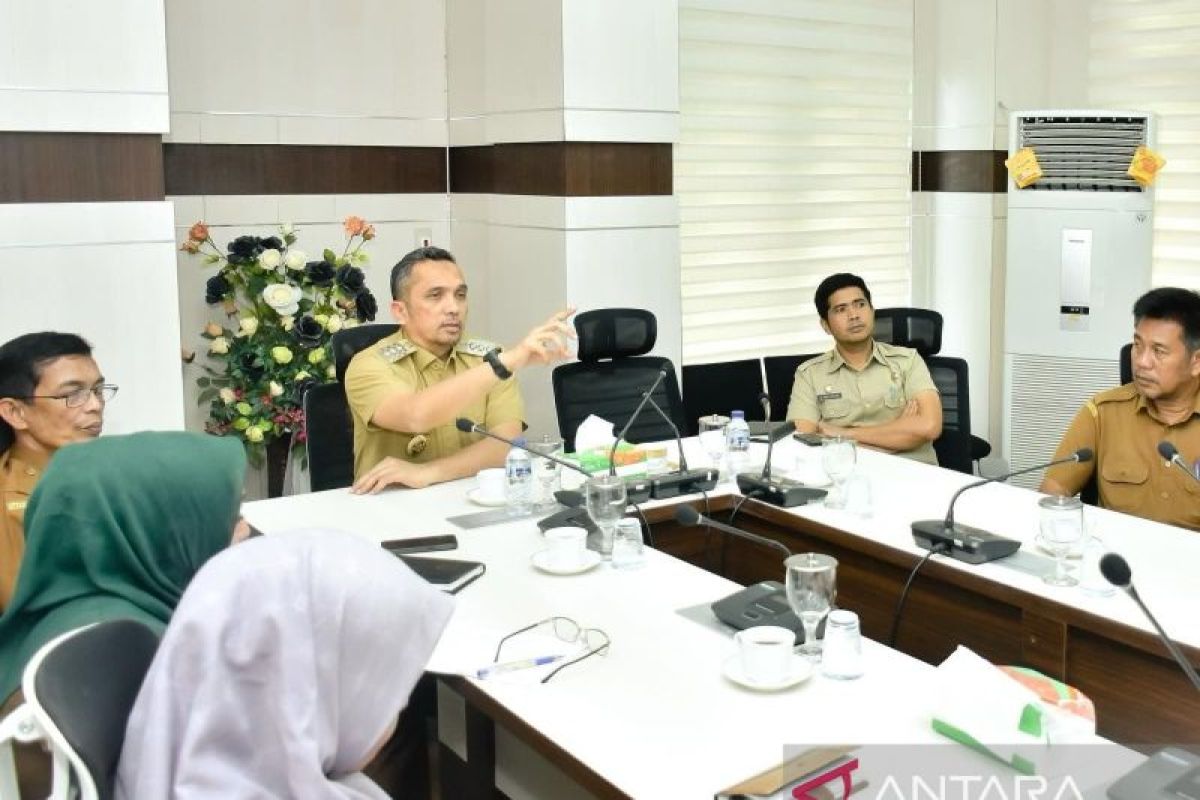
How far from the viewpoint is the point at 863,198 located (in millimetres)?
5680

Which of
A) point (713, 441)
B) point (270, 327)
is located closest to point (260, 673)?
Result: point (713, 441)

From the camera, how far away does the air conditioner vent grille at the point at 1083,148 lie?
4.85 meters

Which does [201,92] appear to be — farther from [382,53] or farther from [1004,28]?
[1004,28]

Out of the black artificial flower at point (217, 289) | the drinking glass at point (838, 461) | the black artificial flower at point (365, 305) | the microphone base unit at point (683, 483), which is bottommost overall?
the microphone base unit at point (683, 483)

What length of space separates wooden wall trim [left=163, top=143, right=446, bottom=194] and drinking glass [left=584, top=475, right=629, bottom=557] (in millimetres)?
2514

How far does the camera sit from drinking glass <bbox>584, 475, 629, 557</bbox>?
2568 millimetres

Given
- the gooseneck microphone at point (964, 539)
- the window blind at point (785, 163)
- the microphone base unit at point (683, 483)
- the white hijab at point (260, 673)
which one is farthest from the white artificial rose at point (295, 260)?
the white hijab at point (260, 673)

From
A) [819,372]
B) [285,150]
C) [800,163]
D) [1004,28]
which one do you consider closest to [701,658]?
[819,372]

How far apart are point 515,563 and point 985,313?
3727 millimetres

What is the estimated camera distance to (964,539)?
2568 millimetres

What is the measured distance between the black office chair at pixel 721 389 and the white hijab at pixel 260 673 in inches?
108

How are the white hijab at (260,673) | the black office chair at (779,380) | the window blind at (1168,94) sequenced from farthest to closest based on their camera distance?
the window blind at (1168,94)
the black office chair at (779,380)
the white hijab at (260,673)

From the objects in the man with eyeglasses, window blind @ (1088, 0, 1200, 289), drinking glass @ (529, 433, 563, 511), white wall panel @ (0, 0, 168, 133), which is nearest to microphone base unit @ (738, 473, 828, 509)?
drinking glass @ (529, 433, 563, 511)

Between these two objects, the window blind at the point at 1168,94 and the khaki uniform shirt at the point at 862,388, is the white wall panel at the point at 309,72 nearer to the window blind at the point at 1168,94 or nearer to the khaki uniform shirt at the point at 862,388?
the khaki uniform shirt at the point at 862,388
